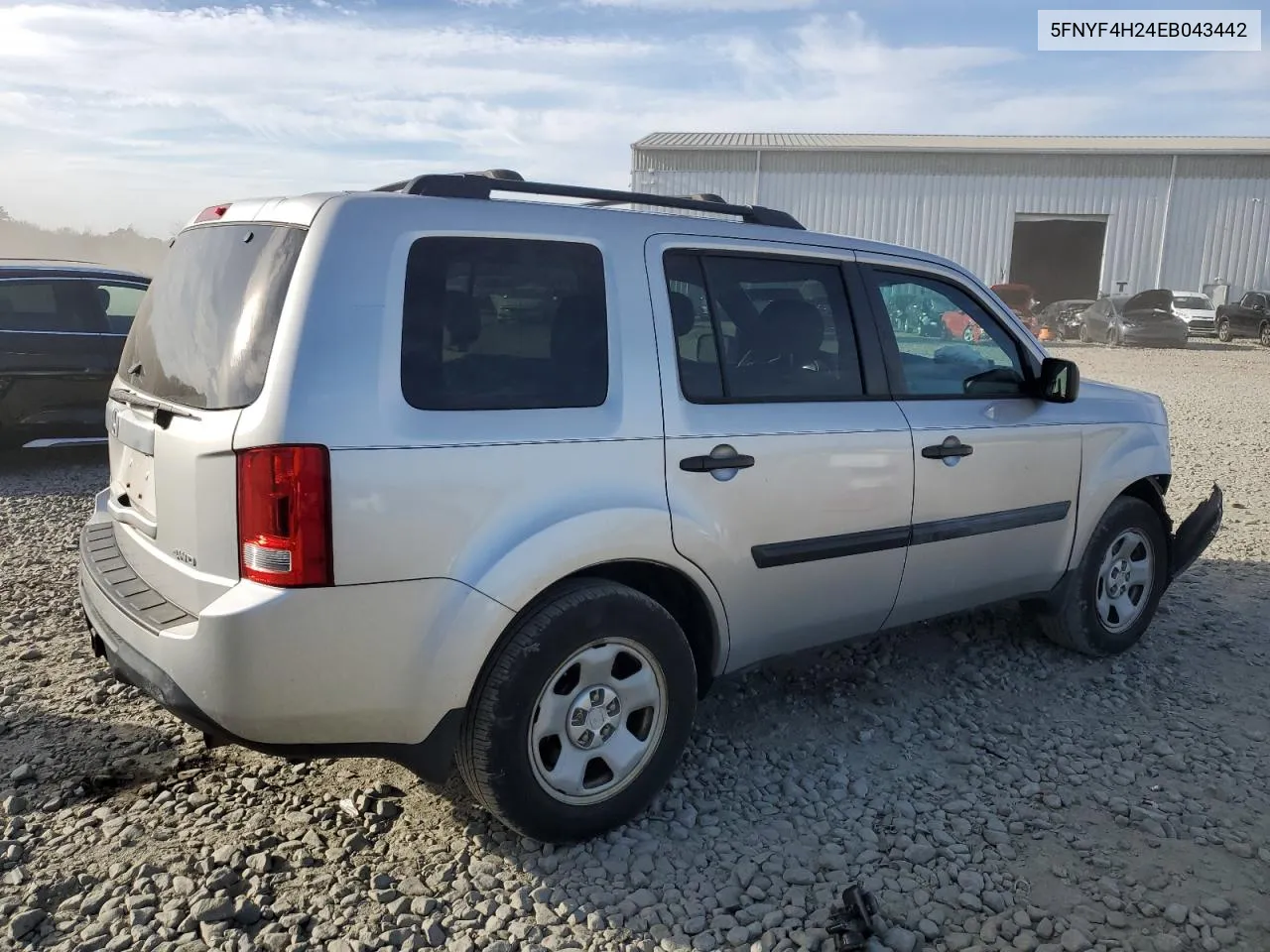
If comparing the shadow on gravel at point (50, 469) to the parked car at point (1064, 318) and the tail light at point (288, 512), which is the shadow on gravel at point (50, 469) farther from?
the parked car at point (1064, 318)

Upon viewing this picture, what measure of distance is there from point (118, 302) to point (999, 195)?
30196 mm

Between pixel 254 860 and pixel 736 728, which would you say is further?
pixel 736 728

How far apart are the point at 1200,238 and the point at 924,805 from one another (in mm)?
35199

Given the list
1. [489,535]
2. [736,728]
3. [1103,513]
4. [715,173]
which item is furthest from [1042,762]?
[715,173]

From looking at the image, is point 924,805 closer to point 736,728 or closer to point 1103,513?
point 736,728

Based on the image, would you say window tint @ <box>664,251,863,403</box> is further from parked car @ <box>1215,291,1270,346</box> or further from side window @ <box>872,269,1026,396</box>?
parked car @ <box>1215,291,1270,346</box>

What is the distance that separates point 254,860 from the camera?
9.37 feet

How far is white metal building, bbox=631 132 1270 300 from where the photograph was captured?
106 feet

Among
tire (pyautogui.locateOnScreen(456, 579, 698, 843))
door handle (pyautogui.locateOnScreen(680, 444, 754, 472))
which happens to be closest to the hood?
door handle (pyautogui.locateOnScreen(680, 444, 754, 472))

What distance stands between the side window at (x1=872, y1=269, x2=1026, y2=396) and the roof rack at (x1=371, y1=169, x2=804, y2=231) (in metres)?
0.53

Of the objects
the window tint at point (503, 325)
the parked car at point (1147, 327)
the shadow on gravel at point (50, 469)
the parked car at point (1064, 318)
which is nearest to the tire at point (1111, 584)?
the window tint at point (503, 325)

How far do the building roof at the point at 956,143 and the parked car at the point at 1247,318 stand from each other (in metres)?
7.02

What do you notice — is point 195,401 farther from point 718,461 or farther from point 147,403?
point 718,461

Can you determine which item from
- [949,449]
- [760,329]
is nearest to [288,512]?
[760,329]
